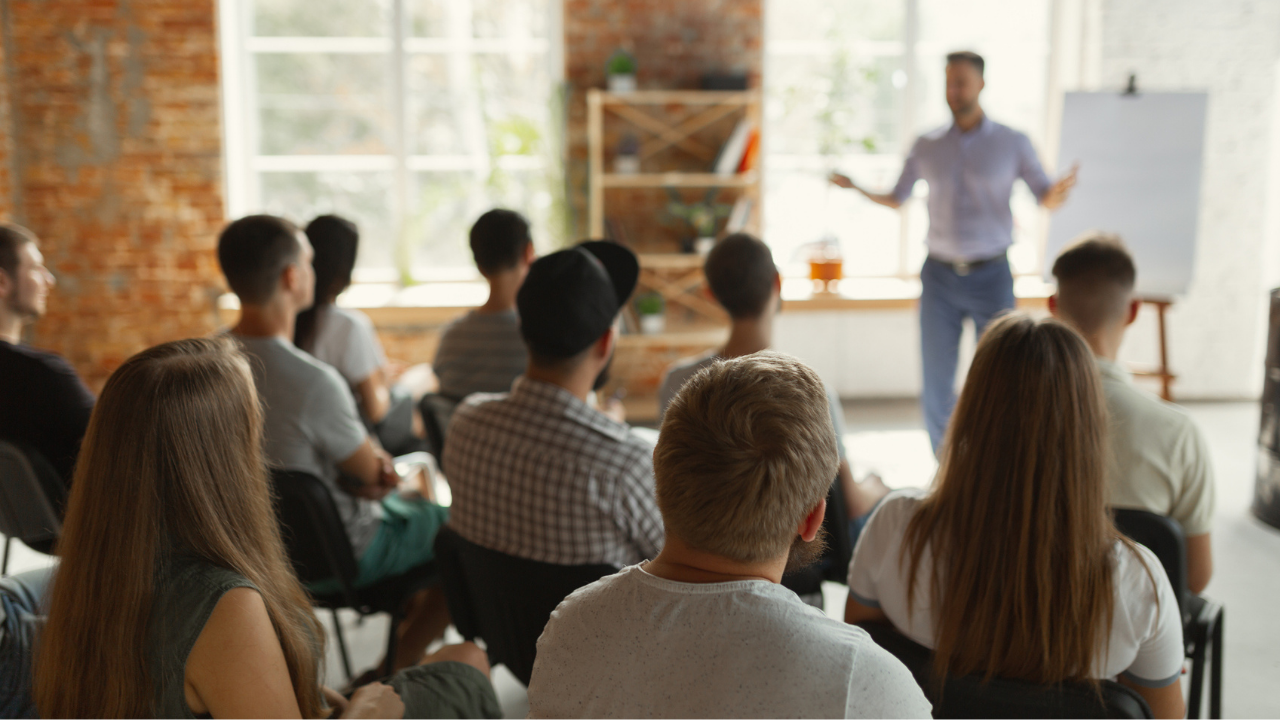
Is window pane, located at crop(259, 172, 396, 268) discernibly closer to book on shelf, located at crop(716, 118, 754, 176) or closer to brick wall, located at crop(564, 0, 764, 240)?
brick wall, located at crop(564, 0, 764, 240)

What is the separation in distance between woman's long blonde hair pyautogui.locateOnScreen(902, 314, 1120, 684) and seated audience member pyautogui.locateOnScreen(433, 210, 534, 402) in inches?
65.2

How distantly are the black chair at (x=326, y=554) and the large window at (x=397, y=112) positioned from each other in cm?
356

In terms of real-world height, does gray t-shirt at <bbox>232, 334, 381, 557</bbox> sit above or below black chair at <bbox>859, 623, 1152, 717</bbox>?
above

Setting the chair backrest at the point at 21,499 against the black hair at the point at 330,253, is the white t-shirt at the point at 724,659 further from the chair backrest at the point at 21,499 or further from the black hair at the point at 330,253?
the black hair at the point at 330,253

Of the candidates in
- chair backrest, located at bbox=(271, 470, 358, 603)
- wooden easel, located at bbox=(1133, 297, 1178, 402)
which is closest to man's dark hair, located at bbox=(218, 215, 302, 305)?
chair backrest, located at bbox=(271, 470, 358, 603)

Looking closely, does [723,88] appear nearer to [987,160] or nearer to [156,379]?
[987,160]

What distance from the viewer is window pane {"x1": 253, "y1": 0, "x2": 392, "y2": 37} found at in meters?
5.61

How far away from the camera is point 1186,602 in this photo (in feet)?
5.92

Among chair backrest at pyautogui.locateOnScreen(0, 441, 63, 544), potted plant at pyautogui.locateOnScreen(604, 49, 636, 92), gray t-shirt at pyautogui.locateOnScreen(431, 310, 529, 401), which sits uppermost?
potted plant at pyautogui.locateOnScreen(604, 49, 636, 92)

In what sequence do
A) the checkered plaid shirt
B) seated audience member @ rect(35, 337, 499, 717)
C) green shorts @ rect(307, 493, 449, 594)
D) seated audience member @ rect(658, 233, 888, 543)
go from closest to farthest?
seated audience member @ rect(35, 337, 499, 717)
the checkered plaid shirt
green shorts @ rect(307, 493, 449, 594)
seated audience member @ rect(658, 233, 888, 543)

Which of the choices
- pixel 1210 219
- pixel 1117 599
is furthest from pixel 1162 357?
pixel 1117 599

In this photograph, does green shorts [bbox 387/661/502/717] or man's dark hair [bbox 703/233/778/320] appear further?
man's dark hair [bbox 703/233/778/320]

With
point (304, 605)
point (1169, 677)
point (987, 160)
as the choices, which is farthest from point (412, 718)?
point (987, 160)

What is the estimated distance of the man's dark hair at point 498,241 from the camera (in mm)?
2812
